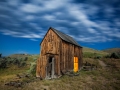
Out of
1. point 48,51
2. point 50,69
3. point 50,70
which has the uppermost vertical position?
point 48,51

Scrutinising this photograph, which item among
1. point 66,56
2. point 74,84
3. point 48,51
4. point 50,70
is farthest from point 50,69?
point 74,84

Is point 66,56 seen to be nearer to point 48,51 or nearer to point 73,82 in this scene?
point 48,51

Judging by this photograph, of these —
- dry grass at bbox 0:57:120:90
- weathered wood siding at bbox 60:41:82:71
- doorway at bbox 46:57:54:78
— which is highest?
weathered wood siding at bbox 60:41:82:71

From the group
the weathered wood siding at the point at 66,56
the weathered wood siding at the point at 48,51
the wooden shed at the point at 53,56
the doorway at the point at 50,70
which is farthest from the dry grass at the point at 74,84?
the weathered wood siding at the point at 48,51

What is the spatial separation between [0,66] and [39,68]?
695 inches

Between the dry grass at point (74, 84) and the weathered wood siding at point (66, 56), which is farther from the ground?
the weathered wood siding at point (66, 56)

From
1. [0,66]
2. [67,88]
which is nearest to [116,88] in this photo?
[67,88]

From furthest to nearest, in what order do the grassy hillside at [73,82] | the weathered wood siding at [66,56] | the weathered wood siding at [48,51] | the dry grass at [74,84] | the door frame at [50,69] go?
the weathered wood siding at [66,56]
the weathered wood siding at [48,51]
the door frame at [50,69]
the grassy hillside at [73,82]
the dry grass at [74,84]

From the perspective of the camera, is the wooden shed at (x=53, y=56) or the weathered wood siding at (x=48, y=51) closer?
the wooden shed at (x=53, y=56)

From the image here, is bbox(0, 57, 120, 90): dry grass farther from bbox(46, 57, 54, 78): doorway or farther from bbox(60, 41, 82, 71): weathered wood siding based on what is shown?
bbox(60, 41, 82, 71): weathered wood siding

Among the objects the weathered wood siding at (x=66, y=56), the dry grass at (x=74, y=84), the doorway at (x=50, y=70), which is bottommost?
the dry grass at (x=74, y=84)

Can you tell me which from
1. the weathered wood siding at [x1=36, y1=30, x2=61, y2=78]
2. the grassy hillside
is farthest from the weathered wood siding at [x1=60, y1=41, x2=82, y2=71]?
the grassy hillside

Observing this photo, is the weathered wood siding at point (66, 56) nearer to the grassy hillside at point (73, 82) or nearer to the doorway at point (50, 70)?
the doorway at point (50, 70)

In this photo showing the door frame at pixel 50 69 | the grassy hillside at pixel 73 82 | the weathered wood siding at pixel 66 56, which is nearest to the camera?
the grassy hillside at pixel 73 82
